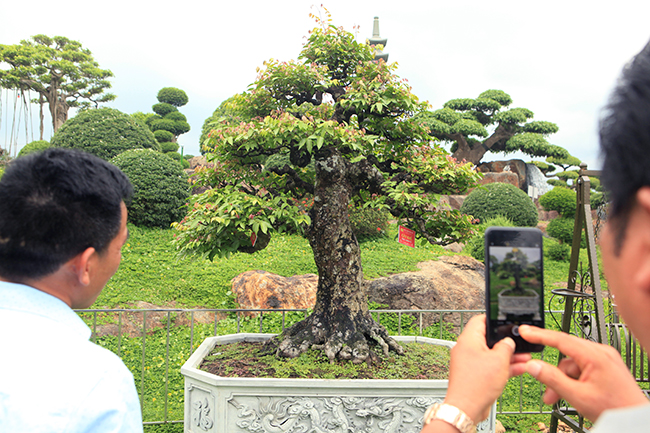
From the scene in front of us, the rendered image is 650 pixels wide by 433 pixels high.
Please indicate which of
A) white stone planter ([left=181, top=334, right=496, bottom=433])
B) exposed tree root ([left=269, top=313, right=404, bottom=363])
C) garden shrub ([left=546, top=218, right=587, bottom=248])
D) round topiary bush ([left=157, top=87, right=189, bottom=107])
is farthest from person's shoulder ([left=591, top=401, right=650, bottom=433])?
round topiary bush ([left=157, top=87, right=189, bottom=107])

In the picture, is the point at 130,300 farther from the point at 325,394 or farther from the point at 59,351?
the point at 59,351

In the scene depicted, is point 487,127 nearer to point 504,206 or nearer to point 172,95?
point 504,206

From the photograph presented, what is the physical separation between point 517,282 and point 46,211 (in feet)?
3.63

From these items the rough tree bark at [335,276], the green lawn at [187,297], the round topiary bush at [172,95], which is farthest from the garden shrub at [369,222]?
the round topiary bush at [172,95]

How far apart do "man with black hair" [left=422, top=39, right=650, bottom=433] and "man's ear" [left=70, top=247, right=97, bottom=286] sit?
86 centimetres

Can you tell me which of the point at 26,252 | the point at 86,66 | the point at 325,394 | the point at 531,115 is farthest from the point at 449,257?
the point at 86,66

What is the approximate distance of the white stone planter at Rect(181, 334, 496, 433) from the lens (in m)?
3.08

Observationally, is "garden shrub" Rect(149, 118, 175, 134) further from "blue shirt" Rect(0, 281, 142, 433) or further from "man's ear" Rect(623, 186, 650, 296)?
"man's ear" Rect(623, 186, 650, 296)

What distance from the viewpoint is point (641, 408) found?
19.9 inches

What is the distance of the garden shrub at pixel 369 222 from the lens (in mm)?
10188

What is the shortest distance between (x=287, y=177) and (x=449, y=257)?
5392mm

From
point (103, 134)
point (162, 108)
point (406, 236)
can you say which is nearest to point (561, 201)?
point (406, 236)

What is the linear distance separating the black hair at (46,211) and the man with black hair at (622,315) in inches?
35.4

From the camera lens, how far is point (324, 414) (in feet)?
10.2
